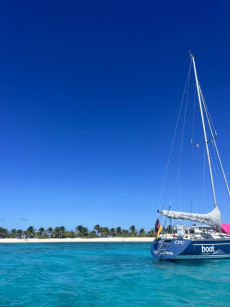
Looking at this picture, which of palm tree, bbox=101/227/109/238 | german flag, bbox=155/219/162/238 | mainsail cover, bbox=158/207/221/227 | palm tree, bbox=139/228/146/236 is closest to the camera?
mainsail cover, bbox=158/207/221/227

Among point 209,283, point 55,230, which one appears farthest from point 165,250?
point 55,230

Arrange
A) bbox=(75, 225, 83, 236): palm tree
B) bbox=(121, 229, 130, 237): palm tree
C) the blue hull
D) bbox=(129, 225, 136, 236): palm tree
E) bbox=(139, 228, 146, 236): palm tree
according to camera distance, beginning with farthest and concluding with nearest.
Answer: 1. bbox=(129, 225, 136, 236): palm tree
2. bbox=(139, 228, 146, 236): palm tree
3. bbox=(121, 229, 130, 237): palm tree
4. bbox=(75, 225, 83, 236): palm tree
5. the blue hull

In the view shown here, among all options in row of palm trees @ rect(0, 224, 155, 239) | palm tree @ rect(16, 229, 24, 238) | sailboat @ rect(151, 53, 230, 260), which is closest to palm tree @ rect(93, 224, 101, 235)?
row of palm trees @ rect(0, 224, 155, 239)

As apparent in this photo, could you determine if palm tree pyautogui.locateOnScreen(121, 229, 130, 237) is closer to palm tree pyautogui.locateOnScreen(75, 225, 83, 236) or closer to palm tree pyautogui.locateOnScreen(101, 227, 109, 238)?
palm tree pyautogui.locateOnScreen(101, 227, 109, 238)

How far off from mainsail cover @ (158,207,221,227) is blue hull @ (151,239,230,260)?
3.25 metres

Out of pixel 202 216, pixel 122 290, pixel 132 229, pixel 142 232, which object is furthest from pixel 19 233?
pixel 122 290

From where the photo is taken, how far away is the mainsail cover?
2869 cm

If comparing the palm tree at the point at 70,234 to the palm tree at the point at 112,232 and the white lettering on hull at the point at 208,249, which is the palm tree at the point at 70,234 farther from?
the white lettering on hull at the point at 208,249

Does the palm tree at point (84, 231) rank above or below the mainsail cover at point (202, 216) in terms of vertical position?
below

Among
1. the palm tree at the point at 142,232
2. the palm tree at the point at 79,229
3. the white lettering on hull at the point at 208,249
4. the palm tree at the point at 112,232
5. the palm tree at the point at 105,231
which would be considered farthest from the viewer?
the palm tree at the point at 112,232

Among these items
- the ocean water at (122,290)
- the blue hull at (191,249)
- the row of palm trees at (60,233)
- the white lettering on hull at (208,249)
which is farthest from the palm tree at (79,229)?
the ocean water at (122,290)

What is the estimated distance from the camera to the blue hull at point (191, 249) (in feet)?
82.1

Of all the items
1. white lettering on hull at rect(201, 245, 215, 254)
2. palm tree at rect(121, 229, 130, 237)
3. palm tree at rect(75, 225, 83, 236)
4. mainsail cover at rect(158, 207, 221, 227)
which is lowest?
palm tree at rect(121, 229, 130, 237)

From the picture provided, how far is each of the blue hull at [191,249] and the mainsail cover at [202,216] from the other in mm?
3254
